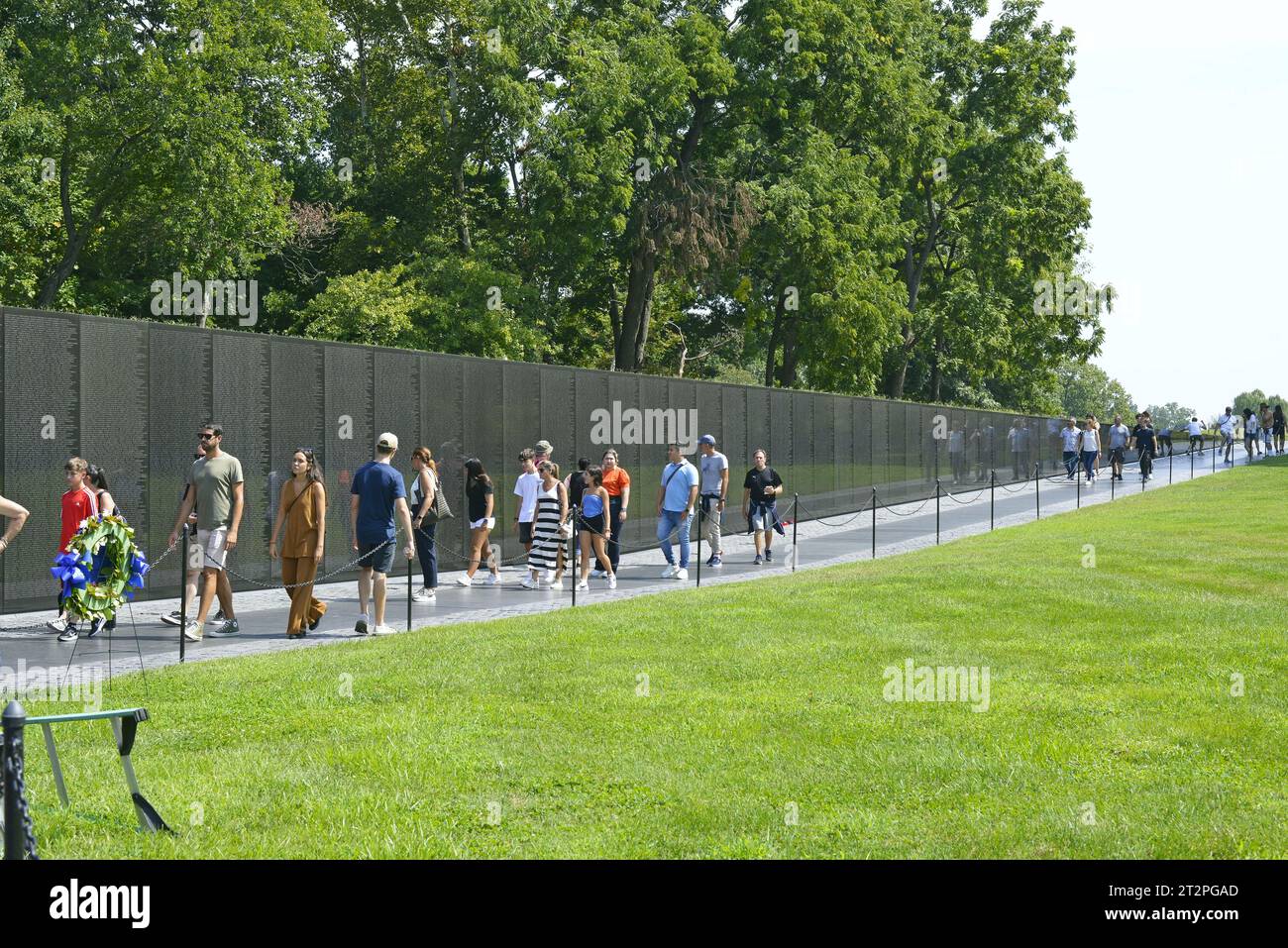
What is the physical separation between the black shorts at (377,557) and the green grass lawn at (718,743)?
2.96ft

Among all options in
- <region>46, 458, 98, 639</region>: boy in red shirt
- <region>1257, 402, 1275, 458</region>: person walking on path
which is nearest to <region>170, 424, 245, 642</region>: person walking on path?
<region>46, 458, 98, 639</region>: boy in red shirt

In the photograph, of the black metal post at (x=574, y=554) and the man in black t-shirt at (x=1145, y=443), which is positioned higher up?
the man in black t-shirt at (x=1145, y=443)

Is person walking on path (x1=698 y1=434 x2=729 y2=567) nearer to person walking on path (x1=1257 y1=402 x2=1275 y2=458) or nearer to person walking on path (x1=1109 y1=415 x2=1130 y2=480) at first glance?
person walking on path (x1=1109 y1=415 x2=1130 y2=480)

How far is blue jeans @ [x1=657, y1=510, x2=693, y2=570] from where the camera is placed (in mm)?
20453

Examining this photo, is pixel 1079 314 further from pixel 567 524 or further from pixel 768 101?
pixel 567 524

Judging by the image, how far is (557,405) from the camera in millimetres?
24922

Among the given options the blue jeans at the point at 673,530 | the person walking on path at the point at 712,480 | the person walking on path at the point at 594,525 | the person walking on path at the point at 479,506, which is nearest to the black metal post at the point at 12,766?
the person walking on path at the point at 479,506

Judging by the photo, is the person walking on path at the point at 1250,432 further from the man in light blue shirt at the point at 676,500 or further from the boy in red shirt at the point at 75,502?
the boy in red shirt at the point at 75,502

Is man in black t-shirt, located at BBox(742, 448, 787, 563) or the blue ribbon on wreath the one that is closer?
the blue ribbon on wreath

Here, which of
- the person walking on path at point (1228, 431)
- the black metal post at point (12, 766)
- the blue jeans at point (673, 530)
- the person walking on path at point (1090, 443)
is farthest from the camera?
the person walking on path at point (1228, 431)

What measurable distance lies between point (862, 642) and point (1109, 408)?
15871 centimetres

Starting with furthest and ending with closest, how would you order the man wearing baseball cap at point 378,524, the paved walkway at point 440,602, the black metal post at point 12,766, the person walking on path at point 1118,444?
the person walking on path at point 1118,444 → the man wearing baseball cap at point 378,524 → the paved walkway at point 440,602 → the black metal post at point 12,766

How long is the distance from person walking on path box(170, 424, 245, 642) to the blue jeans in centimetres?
746

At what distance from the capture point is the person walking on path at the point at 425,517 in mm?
17438
